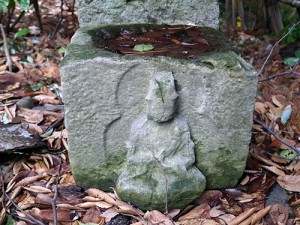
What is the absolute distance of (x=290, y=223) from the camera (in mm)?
1500

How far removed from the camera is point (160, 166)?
146cm

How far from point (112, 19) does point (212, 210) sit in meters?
0.92

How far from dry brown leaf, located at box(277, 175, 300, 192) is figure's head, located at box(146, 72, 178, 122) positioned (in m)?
0.61

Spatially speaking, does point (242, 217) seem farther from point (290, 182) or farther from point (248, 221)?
point (290, 182)

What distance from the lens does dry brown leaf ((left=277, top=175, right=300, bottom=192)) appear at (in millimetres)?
1627

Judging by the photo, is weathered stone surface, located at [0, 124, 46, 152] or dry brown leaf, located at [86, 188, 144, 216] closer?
dry brown leaf, located at [86, 188, 144, 216]

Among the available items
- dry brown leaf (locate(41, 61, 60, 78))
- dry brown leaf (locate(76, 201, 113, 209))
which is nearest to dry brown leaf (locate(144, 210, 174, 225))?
dry brown leaf (locate(76, 201, 113, 209))

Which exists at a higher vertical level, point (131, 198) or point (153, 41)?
point (153, 41)

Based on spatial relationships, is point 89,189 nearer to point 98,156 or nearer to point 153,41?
point 98,156

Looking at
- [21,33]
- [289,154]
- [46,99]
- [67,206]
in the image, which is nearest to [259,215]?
[289,154]

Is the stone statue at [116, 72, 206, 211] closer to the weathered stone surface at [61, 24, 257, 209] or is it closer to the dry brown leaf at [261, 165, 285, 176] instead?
the weathered stone surface at [61, 24, 257, 209]

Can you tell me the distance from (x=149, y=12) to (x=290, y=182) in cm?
95

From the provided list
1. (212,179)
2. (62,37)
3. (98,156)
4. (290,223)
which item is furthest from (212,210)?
(62,37)

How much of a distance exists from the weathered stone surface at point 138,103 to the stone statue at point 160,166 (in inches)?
1.7
